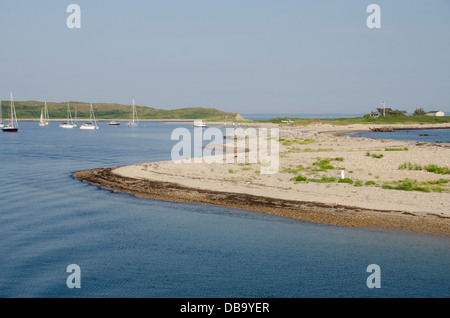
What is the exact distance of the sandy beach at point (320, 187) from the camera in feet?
70.3

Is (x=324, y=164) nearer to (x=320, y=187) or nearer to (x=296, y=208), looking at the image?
(x=320, y=187)

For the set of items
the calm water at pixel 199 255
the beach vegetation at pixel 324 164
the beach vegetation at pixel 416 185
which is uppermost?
the beach vegetation at pixel 324 164

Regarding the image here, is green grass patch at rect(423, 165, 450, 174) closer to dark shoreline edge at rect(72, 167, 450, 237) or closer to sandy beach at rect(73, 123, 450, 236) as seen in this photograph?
sandy beach at rect(73, 123, 450, 236)

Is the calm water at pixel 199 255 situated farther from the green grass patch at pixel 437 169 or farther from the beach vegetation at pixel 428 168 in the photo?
the beach vegetation at pixel 428 168

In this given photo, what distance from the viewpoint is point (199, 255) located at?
1716 cm

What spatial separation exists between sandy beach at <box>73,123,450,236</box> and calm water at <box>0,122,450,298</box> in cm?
166

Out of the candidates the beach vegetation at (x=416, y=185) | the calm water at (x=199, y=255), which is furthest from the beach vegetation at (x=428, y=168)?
the calm water at (x=199, y=255)

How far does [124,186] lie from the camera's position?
31984 mm

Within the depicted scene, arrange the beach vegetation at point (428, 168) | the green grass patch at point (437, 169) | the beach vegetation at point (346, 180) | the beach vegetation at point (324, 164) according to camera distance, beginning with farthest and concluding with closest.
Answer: the beach vegetation at point (324, 164)
the beach vegetation at point (428, 168)
the green grass patch at point (437, 169)
the beach vegetation at point (346, 180)

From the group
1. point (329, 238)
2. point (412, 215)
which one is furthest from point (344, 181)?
point (329, 238)

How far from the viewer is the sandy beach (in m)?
21.4

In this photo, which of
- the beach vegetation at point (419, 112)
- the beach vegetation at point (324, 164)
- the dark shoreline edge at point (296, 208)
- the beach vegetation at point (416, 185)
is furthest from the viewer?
the beach vegetation at point (419, 112)

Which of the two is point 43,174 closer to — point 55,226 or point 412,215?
point 55,226
